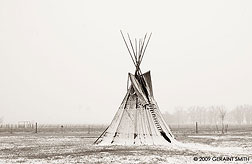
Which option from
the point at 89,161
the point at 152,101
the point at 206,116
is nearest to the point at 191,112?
the point at 206,116

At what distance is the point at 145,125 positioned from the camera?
23.9 metres

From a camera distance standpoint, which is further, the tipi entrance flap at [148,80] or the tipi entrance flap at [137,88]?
the tipi entrance flap at [148,80]

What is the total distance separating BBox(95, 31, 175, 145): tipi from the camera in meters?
23.4

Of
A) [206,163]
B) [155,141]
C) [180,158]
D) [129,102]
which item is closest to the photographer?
[206,163]

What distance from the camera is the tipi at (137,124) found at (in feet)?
76.7

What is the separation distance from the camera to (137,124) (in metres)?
23.9

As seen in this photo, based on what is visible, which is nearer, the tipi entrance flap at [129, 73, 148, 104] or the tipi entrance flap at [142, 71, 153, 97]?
the tipi entrance flap at [129, 73, 148, 104]

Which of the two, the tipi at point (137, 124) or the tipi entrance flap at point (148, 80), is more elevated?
the tipi entrance flap at point (148, 80)

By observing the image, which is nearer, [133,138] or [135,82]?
[133,138]

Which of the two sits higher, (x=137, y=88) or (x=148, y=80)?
(x=148, y=80)

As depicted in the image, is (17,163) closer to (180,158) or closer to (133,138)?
(180,158)

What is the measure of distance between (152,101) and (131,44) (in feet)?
18.1

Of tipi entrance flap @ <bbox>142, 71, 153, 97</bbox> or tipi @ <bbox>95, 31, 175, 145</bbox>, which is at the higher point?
tipi entrance flap @ <bbox>142, 71, 153, 97</bbox>

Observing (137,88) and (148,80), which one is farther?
(148,80)
